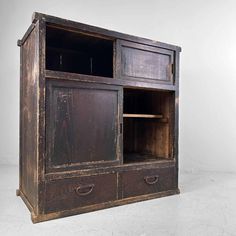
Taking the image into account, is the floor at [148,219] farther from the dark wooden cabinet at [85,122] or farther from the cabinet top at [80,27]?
the cabinet top at [80,27]

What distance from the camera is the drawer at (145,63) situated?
5.92 ft

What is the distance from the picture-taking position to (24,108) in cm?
188

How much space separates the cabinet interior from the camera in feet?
7.03

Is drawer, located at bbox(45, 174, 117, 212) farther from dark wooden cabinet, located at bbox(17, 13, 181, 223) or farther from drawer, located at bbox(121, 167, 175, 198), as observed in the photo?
drawer, located at bbox(121, 167, 175, 198)

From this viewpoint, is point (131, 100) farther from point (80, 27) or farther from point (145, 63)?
point (80, 27)

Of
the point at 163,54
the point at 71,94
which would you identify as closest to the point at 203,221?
the point at 71,94

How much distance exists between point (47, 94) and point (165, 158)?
120cm

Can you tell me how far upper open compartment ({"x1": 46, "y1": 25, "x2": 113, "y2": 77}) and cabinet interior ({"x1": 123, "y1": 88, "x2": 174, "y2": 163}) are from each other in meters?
0.39

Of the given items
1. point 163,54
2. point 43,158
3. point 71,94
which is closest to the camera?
point 43,158

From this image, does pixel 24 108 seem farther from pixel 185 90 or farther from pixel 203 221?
pixel 185 90

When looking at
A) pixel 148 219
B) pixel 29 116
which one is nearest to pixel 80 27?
pixel 29 116

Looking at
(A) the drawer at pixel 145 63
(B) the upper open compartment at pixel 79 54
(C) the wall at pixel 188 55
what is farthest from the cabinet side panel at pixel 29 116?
(C) the wall at pixel 188 55

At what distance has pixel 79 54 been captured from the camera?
7.68 ft

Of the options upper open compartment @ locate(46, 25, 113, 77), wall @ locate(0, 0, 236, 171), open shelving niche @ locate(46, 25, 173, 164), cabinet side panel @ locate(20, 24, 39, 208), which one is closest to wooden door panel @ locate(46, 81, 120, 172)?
cabinet side panel @ locate(20, 24, 39, 208)
